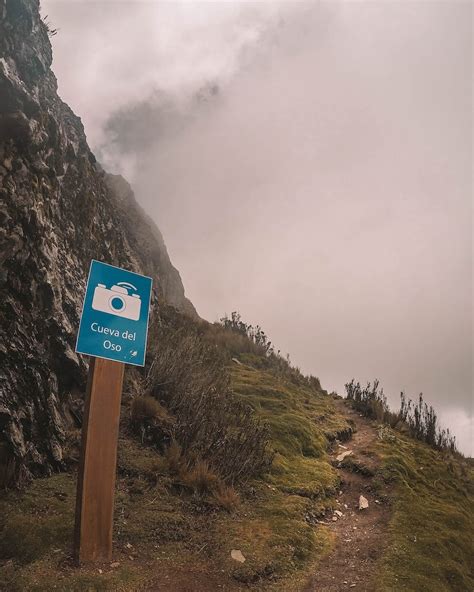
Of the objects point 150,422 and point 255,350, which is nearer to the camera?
point 150,422

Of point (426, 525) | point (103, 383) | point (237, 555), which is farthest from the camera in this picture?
point (426, 525)

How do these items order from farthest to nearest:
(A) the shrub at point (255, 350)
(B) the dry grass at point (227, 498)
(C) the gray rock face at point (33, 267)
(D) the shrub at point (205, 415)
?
(A) the shrub at point (255, 350), (D) the shrub at point (205, 415), (B) the dry grass at point (227, 498), (C) the gray rock face at point (33, 267)

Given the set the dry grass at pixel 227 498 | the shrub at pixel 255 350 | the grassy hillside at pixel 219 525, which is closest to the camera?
the grassy hillside at pixel 219 525

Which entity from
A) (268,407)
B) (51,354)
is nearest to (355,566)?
(51,354)

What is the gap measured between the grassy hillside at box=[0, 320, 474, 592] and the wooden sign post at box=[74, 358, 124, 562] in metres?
0.20

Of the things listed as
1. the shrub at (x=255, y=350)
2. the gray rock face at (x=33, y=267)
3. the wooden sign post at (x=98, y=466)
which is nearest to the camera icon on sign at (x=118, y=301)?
the wooden sign post at (x=98, y=466)

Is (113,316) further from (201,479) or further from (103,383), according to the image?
(201,479)

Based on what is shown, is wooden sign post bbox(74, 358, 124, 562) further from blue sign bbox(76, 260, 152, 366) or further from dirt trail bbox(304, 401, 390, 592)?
dirt trail bbox(304, 401, 390, 592)

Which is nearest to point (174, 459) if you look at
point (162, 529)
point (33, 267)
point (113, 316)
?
point (162, 529)

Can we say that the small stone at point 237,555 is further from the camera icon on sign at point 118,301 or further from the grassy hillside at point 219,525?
the camera icon on sign at point 118,301

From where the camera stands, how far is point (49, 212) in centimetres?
680

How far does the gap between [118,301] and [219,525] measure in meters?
2.64

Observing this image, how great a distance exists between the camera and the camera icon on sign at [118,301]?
3939mm

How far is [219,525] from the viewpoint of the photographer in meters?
4.82
